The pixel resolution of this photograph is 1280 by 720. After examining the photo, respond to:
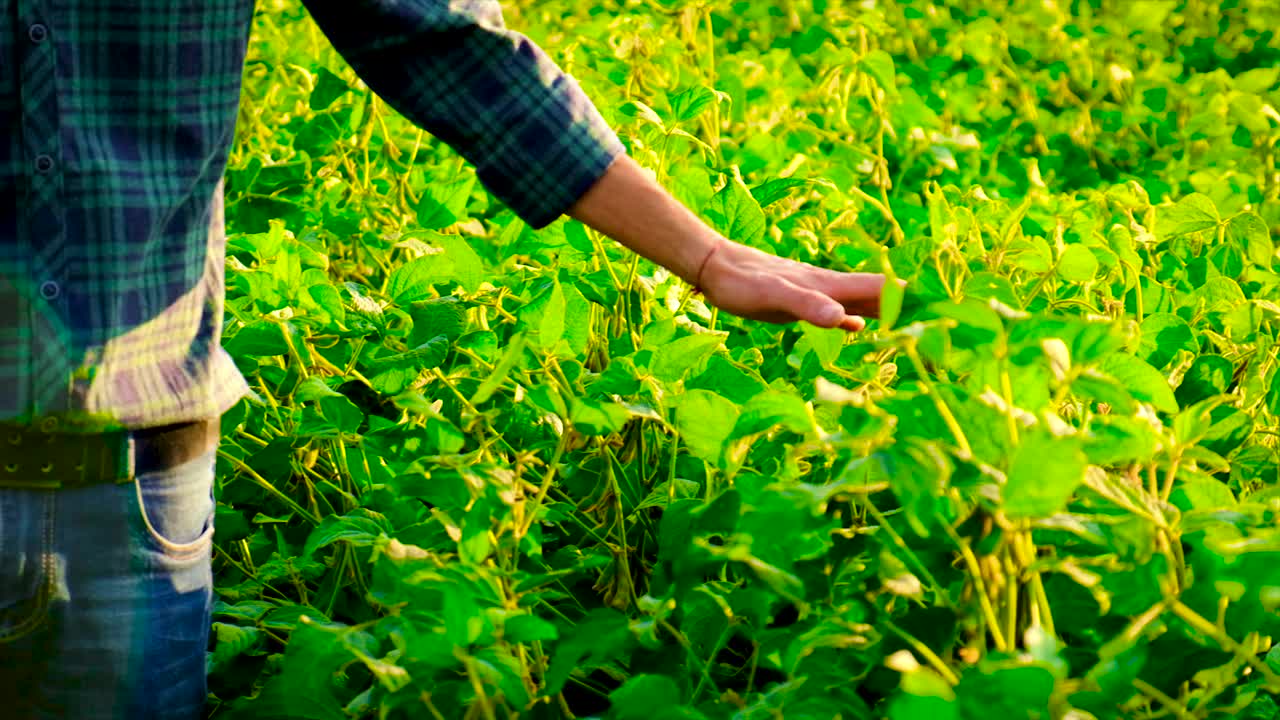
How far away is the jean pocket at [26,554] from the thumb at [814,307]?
554 millimetres

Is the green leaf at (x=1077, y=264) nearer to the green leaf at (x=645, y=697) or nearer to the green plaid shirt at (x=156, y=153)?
the green plaid shirt at (x=156, y=153)

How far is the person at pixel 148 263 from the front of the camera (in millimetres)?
1093

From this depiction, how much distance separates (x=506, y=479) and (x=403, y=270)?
1.93ft

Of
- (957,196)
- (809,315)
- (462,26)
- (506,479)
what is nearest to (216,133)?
(462,26)

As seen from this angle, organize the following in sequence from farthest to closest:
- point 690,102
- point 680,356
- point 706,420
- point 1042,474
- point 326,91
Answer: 1. point 326,91
2. point 690,102
3. point 680,356
4. point 706,420
5. point 1042,474

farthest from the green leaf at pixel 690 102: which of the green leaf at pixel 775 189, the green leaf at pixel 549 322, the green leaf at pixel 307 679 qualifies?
the green leaf at pixel 307 679

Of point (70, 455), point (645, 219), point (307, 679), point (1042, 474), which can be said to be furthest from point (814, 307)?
point (70, 455)

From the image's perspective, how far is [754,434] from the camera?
1180mm

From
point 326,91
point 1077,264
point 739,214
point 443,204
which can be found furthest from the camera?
point 326,91

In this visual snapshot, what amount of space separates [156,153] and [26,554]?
0.30 metres

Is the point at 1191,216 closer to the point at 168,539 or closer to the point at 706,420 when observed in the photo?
A: the point at 706,420

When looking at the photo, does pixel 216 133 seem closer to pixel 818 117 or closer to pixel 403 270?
pixel 403 270

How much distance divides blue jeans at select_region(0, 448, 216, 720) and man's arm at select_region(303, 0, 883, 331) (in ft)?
1.08

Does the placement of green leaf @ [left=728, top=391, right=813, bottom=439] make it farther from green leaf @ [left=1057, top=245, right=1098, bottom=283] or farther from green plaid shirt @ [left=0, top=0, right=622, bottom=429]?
green leaf @ [left=1057, top=245, right=1098, bottom=283]
